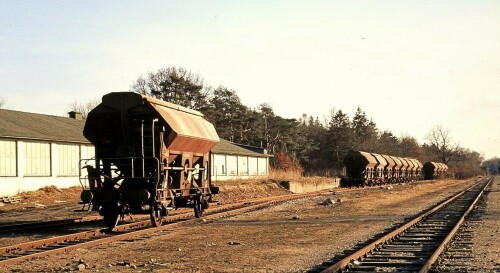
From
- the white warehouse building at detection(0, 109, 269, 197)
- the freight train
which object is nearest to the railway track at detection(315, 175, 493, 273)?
the freight train

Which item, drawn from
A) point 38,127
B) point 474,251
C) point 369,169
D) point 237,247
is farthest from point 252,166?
point 474,251

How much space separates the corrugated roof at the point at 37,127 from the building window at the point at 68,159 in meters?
0.68

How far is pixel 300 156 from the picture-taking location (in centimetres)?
9881

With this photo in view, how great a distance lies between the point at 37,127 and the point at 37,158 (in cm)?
425

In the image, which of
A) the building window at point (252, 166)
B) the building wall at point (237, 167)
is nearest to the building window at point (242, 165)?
the building wall at point (237, 167)

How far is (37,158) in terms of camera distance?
113 feet

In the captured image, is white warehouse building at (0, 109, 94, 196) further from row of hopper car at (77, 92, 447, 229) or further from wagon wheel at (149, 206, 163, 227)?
wagon wheel at (149, 206, 163, 227)

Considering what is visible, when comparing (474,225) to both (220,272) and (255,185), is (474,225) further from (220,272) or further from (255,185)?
(255,185)

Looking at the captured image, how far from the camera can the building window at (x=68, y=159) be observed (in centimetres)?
3631

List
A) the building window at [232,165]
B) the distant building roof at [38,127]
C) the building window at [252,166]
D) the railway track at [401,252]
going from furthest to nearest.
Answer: the building window at [252,166], the building window at [232,165], the distant building roof at [38,127], the railway track at [401,252]

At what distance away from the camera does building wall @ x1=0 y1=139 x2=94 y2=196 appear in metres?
31.8

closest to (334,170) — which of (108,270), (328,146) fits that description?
(328,146)

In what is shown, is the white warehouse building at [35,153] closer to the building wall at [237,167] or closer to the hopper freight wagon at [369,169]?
the building wall at [237,167]

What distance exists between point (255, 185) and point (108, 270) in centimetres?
3574
